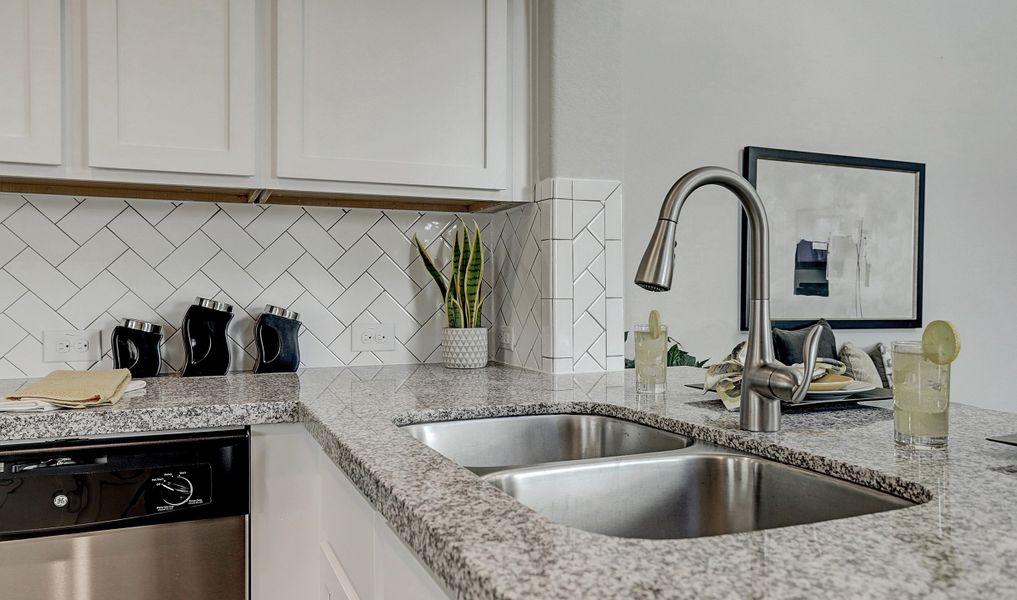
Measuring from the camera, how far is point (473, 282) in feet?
7.27

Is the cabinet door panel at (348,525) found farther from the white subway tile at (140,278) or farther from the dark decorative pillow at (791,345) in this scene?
the dark decorative pillow at (791,345)

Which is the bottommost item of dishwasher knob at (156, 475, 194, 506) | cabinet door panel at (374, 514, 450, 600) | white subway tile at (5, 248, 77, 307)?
dishwasher knob at (156, 475, 194, 506)

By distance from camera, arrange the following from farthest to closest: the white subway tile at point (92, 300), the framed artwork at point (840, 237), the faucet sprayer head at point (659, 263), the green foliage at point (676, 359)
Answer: the framed artwork at point (840, 237), the green foliage at point (676, 359), the white subway tile at point (92, 300), the faucet sprayer head at point (659, 263)

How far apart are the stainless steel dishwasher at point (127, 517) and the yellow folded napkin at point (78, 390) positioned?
8 centimetres

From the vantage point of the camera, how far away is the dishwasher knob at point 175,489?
4.70ft

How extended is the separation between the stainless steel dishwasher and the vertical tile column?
0.89m

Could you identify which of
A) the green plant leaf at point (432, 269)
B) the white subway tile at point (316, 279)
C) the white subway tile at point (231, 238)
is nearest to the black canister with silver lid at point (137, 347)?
the white subway tile at point (231, 238)

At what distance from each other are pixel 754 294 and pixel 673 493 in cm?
36

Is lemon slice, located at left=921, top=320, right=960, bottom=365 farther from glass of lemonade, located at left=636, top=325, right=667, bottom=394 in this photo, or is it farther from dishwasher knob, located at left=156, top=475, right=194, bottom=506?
dishwasher knob, located at left=156, top=475, right=194, bottom=506

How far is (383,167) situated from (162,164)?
0.54 meters

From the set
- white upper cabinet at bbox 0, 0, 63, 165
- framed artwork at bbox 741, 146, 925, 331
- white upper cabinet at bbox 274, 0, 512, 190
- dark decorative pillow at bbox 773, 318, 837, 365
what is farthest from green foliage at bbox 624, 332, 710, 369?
white upper cabinet at bbox 0, 0, 63, 165

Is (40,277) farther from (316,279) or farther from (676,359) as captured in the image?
(676,359)

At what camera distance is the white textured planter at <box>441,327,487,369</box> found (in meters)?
2.16

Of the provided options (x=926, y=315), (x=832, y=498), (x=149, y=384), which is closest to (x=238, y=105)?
(x=149, y=384)
